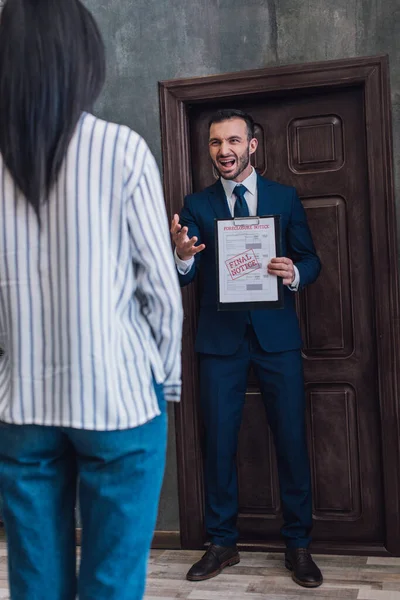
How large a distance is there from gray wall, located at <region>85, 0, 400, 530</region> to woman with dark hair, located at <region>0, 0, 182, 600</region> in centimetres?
210

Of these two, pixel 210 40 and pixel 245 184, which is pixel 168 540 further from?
pixel 210 40

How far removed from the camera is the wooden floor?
8.97 feet

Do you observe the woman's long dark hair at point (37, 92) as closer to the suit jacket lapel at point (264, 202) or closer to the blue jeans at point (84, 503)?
the blue jeans at point (84, 503)

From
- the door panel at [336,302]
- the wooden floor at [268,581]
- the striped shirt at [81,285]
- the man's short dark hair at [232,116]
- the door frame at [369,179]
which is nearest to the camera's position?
the striped shirt at [81,285]

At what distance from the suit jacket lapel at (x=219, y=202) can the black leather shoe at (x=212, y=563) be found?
1.33 metres

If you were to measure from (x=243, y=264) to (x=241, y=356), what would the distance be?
381 millimetres

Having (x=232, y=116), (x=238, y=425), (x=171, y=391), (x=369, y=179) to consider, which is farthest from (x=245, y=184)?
(x=171, y=391)

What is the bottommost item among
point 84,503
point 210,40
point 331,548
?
point 331,548

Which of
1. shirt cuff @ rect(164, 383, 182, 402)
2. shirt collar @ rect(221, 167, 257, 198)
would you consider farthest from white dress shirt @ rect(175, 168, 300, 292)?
shirt cuff @ rect(164, 383, 182, 402)

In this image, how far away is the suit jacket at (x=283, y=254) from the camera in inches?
114

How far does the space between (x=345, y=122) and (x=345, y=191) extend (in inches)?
11.5

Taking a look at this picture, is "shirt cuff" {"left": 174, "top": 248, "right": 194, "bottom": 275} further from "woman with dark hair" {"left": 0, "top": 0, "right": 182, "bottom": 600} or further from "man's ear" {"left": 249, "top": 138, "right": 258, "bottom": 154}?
"woman with dark hair" {"left": 0, "top": 0, "right": 182, "bottom": 600}

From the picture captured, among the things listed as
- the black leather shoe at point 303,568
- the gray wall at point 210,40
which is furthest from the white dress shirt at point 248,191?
the black leather shoe at point 303,568

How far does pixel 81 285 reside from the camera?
115cm
